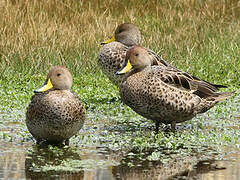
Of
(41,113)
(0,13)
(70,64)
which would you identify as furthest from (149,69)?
(0,13)

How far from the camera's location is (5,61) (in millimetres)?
10273

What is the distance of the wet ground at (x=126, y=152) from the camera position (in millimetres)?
4871

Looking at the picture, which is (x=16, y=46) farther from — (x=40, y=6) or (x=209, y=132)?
(x=209, y=132)

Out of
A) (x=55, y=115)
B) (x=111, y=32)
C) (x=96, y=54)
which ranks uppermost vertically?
(x=111, y=32)

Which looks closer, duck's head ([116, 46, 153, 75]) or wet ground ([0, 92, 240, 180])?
wet ground ([0, 92, 240, 180])

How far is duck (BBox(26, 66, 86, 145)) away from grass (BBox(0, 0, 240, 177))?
336 mm

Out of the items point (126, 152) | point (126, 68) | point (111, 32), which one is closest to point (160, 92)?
point (126, 68)

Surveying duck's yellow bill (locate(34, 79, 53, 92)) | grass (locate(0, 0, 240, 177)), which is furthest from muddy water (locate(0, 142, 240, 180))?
duck's yellow bill (locate(34, 79, 53, 92))

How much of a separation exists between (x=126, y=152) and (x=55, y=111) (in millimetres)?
792

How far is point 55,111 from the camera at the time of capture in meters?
5.61

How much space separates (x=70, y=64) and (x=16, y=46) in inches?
40.6

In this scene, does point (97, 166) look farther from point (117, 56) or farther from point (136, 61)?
point (117, 56)

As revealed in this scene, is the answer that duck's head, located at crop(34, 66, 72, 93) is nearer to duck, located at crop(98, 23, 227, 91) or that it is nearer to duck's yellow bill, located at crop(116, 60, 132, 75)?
duck's yellow bill, located at crop(116, 60, 132, 75)

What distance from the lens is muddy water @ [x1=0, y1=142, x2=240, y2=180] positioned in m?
4.78
